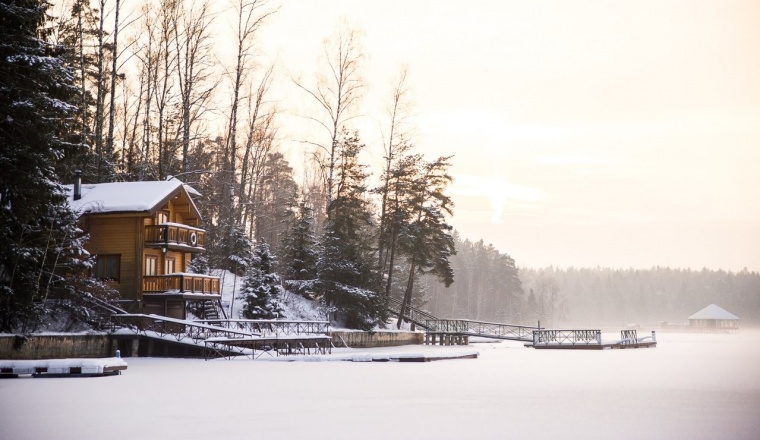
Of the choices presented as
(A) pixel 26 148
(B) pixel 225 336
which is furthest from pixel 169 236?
(A) pixel 26 148

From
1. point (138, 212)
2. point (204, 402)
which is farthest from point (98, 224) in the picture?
point (204, 402)

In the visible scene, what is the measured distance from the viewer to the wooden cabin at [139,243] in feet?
119

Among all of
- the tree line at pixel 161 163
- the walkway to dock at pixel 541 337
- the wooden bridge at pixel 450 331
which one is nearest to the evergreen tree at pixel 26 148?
the tree line at pixel 161 163

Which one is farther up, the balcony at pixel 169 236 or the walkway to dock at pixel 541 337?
the balcony at pixel 169 236

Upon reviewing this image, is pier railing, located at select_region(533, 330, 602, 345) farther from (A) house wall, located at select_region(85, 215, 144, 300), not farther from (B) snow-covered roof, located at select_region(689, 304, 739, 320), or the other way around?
(B) snow-covered roof, located at select_region(689, 304, 739, 320)

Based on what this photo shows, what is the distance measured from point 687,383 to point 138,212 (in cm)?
2484

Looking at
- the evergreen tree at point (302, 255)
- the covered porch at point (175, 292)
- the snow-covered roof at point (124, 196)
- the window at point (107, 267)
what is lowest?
the covered porch at point (175, 292)

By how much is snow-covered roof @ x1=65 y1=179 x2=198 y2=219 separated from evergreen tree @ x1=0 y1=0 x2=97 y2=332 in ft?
26.3

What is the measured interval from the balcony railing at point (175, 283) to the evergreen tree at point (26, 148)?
883cm

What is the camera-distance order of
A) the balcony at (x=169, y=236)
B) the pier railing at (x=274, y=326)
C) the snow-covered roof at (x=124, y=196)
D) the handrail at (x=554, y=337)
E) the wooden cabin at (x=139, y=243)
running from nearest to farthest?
the snow-covered roof at (x=124, y=196)
the wooden cabin at (x=139, y=243)
the pier railing at (x=274, y=326)
the balcony at (x=169, y=236)
the handrail at (x=554, y=337)

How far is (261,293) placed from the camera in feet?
136

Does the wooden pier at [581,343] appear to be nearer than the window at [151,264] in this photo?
No

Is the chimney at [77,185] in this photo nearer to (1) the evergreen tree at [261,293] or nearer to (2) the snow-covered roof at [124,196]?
(2) the snow-covered roof at [124,196]

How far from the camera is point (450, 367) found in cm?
2991
